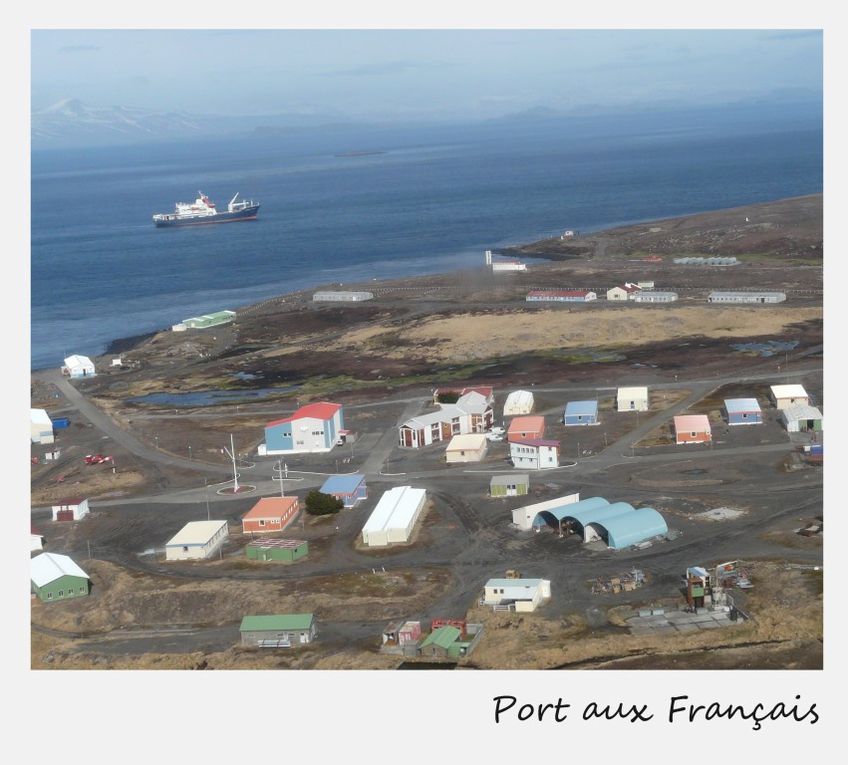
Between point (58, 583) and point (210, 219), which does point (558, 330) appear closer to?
point (58, 583)

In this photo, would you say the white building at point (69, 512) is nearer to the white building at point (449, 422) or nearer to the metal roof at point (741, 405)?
the white building at point (449, 422)

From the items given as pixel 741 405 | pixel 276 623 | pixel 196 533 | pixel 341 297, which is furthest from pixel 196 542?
pixel 341 297

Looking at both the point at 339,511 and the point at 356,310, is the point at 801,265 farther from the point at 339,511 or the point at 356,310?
the point at 339,511

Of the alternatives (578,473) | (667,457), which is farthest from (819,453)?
(578,473)

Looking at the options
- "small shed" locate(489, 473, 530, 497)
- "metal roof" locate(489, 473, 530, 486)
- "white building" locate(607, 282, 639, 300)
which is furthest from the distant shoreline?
"small shed" locate(489, 473, 530, 497)

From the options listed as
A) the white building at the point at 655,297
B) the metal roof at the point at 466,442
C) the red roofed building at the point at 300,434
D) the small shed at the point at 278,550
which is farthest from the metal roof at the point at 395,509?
the white building at the point at 655,297

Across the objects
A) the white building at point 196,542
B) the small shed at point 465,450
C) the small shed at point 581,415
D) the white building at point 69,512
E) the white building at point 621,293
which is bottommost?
the white building at point 196,542
